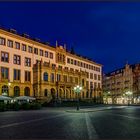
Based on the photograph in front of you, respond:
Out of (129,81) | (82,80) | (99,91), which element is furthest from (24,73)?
(129,81)

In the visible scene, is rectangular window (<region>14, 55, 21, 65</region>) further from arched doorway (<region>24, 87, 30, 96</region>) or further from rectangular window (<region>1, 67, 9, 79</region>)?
arched doorway (<region>24, 87, 30, 96</region>)

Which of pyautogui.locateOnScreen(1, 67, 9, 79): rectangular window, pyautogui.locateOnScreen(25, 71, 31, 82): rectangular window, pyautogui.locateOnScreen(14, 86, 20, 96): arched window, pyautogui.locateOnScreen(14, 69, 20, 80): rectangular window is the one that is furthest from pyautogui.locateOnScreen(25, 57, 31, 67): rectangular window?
pyautogui.locateOnScreen(1, 67, 9, 79): rectangular window

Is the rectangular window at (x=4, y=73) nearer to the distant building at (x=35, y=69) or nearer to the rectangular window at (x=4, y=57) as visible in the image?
the distant building at (x=35, y=69)

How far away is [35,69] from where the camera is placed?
273 ft

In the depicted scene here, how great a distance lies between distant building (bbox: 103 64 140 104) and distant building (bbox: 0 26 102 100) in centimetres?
4484

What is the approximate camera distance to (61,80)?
91750mm

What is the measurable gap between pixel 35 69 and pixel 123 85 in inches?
3489

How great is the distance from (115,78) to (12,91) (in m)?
108

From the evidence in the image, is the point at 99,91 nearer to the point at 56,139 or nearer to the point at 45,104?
the point at 45,104

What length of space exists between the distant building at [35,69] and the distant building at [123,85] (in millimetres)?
44840

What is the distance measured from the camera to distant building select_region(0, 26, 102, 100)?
74.4 metres

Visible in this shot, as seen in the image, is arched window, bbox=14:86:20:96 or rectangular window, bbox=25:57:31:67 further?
rectangular window, bbox=25:57:31:67

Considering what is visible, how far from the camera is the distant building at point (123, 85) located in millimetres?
147875

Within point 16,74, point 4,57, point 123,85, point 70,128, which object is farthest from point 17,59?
point 123,85
